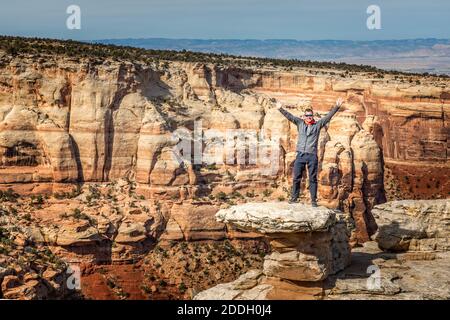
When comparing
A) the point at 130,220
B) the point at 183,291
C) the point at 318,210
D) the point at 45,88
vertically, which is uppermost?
the point at 45,88

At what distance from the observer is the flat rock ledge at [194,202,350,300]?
96.1 feet

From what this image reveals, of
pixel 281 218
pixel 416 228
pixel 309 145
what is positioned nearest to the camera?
pixel 281 218

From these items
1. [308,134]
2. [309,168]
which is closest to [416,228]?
[309,168]

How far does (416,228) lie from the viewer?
35.8 m

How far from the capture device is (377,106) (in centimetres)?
7656

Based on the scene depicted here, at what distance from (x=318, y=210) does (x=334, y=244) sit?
305 centimetres

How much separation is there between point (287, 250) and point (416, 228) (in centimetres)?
777

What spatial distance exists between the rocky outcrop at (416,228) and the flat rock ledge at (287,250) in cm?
507

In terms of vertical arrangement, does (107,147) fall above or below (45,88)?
below

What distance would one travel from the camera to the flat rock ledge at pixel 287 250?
29.3 m

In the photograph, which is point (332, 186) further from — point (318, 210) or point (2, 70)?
point (318, 210)

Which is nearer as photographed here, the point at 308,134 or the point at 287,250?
the point at 308,134

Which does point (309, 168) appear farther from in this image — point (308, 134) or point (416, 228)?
point (416, 228)

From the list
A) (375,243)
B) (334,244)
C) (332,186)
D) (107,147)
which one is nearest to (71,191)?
(107,147)
